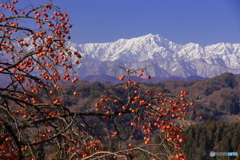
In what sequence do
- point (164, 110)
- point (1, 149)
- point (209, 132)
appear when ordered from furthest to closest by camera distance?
1. point (209, 132)
2. point (164, 110)
3. point (1, 149)

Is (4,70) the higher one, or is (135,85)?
(4,70)

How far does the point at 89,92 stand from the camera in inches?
5645

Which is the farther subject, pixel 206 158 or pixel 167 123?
pixel 206 158

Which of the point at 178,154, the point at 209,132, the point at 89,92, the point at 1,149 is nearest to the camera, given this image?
the point at 178,154

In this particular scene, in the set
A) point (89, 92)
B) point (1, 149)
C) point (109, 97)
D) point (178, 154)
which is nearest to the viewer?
point (178, 154)

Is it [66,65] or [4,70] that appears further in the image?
[66,65]

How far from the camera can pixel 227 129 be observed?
235ft

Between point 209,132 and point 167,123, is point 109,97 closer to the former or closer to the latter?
point 167,123

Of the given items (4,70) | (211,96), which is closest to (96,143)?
(4,70)

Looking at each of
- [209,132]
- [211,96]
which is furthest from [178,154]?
[211,96]

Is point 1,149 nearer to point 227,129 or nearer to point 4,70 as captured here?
point 4,70

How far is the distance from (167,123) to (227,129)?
68.8m

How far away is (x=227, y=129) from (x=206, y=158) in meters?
11.8

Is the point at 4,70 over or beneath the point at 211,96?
over
